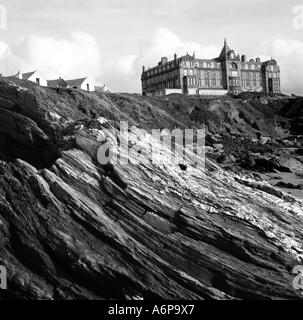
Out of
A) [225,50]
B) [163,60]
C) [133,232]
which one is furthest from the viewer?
[163,60]

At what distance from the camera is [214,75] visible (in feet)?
371

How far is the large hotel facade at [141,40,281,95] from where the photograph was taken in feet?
355

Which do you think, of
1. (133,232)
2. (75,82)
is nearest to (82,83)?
(75,82)

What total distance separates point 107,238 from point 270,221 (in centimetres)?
793

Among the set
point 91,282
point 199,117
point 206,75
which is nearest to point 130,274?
point 91,282

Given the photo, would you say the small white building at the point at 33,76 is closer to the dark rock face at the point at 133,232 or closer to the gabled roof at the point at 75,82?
the gabled roof at the point at 75,82

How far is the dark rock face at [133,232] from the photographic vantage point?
63.3 ft

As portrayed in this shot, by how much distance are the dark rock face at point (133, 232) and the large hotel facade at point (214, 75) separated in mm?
77848

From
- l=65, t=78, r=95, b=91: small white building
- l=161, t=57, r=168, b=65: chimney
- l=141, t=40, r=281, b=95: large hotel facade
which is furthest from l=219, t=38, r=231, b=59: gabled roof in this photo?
l=65, t=78, r=95, b=91: small white building

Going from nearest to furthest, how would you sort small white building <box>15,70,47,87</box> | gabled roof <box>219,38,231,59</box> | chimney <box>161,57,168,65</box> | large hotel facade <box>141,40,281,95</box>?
small white building <box>15,70,47,87</box>, large hotel facade <box>141,40,281,95</box>, gabled roof <box>219,38,231,59</box>, chimney <box>161,57,168,65</box>

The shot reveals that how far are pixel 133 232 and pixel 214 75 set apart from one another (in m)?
96.5

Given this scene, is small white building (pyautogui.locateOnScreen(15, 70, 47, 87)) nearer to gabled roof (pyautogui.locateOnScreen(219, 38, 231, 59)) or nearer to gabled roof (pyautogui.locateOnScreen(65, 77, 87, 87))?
gabled roof (pyautogui.locateOnScreen(65, 77, 87, 87))

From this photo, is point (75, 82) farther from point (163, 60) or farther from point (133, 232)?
point (133, 232)

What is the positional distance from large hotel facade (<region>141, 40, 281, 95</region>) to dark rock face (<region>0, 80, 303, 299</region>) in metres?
77.8
